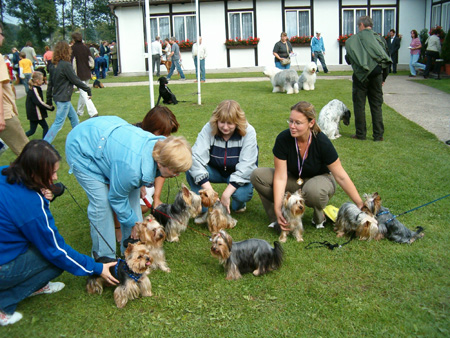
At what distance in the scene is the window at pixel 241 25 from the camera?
26266mm

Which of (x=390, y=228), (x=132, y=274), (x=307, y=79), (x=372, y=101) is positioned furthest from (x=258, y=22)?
(x=132, y=274)

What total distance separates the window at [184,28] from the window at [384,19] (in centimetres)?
1117

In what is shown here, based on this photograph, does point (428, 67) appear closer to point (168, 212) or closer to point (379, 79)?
point (379, 79)

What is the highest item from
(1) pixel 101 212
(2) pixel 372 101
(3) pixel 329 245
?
(2) pixel 372 101

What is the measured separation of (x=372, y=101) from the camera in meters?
8.96

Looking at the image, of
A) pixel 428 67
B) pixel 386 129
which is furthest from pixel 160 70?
pixel 386 129

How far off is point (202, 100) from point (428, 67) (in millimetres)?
11810

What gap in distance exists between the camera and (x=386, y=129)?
392 inches

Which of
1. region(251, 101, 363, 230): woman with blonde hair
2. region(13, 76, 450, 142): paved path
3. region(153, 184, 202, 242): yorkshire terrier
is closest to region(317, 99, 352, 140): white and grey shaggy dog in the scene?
region(13, 76, 450, 142): paved path

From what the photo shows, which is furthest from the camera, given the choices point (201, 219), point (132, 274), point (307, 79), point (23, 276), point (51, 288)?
point (307, 79)

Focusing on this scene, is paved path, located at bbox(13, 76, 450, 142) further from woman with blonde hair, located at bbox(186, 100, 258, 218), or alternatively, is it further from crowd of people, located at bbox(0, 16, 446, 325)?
woman with blonde hair, located at bbox(186, 100, 258, 218)

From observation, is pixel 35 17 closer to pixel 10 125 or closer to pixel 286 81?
pixel 286 81

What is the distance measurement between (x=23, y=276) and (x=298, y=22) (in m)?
25.5

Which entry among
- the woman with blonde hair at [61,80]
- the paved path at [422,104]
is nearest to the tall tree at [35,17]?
the paved path at [422,104]
